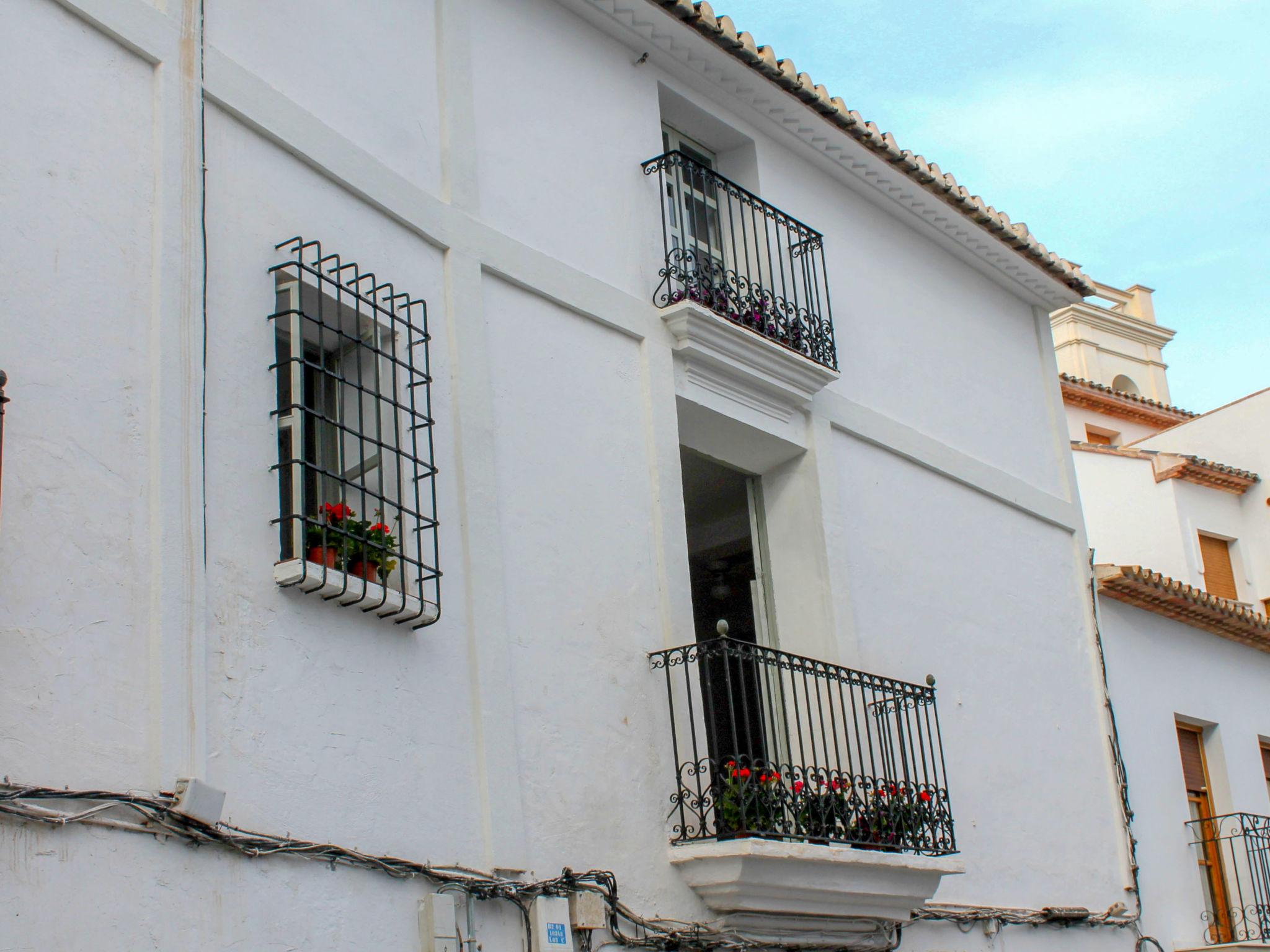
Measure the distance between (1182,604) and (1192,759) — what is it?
1.26 meters

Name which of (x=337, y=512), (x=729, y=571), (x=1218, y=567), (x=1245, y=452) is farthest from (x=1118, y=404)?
(x=337, y=512)

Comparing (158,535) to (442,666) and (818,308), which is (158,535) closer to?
(442,666)

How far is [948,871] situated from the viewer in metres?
9.14

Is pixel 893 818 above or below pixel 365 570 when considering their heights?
below

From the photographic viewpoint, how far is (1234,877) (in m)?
12.7

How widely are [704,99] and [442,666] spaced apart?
16.1 feet

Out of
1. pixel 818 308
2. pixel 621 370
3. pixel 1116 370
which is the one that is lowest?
pixel 621 370

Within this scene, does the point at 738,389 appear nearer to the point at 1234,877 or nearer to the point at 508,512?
the point at 508,512

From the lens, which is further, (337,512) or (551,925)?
(551,925)

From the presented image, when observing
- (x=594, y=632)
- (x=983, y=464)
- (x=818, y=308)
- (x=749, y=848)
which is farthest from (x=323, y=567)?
(x=983, y=464)

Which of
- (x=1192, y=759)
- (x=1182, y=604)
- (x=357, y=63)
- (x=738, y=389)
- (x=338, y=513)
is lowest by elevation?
(x=1192, y=759)

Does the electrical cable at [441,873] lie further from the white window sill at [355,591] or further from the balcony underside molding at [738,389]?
the balcony underside molding at [738,389]

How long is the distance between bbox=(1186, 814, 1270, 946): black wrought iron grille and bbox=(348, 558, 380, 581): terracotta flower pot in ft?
26.2

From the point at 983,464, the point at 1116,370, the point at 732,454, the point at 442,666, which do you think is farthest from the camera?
the point at 1116,370
